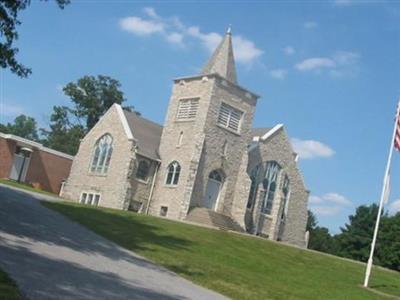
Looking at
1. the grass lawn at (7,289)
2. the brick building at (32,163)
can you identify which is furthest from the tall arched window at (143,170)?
the grass lawn at (7,289)

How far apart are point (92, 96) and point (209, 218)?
4059cm

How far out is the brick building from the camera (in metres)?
45.0

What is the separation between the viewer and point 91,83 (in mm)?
74062

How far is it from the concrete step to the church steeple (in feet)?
30.0

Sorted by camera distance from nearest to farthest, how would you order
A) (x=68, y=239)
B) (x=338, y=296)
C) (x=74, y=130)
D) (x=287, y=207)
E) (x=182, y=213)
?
(x=68, y=239)
(x=338, y=296)
(x=182, y=213)
(x=287, y=207)
(x=74, y=130)

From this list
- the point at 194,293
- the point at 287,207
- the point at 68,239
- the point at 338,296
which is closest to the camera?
the point at 194,293

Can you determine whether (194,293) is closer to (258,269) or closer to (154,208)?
(258,269)

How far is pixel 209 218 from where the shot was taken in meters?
37.2

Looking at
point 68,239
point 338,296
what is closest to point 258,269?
point 338,296

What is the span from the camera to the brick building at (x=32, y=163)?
45000 mm

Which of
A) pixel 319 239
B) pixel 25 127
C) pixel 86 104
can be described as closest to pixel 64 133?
pixel 86 104

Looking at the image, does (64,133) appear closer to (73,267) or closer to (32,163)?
(32,163)

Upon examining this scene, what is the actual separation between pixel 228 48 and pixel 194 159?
29.7 feet

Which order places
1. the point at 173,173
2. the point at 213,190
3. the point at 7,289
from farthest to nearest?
the point at 173,173, the point at 213,190, the point at 7,289
